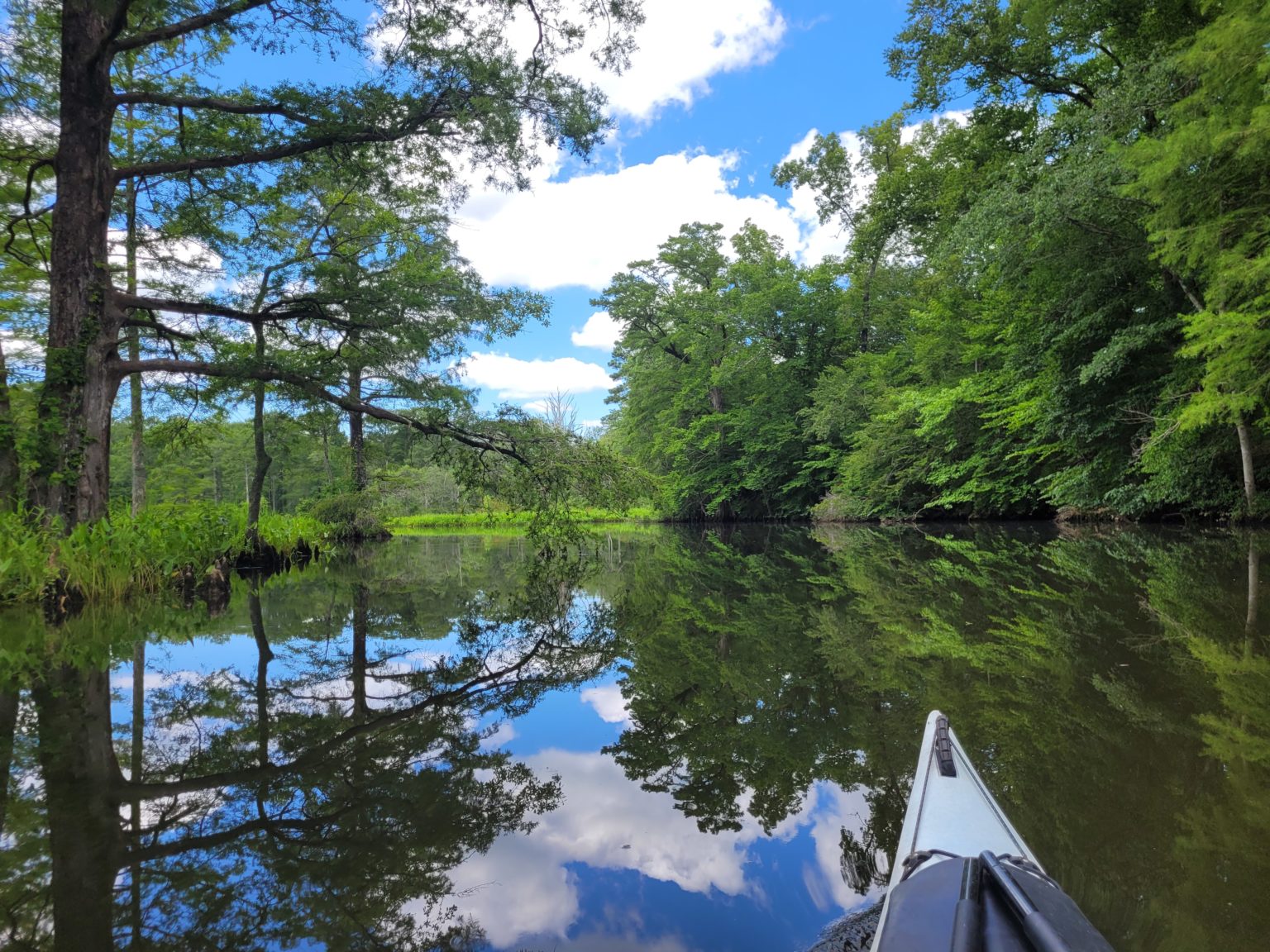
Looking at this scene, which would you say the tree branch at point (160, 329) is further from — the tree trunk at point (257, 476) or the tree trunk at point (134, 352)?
the tree trunk at point (257, 476)

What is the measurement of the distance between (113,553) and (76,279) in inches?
124

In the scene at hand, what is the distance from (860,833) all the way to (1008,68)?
51.1 ft

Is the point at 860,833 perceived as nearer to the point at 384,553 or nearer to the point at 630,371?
the point at 384,553

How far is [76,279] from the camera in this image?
6984 millimetres

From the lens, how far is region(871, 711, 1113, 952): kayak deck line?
96 centimetres

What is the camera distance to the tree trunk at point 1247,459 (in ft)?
33.2

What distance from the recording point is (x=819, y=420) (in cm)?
2214

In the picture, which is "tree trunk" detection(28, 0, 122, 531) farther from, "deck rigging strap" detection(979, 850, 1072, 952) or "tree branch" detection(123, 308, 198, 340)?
"deck rigging strap" detection(979, 850, 1072, 952)

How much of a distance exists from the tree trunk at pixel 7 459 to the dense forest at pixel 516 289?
73 millimetres

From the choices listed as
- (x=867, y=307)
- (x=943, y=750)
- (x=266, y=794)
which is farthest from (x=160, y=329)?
(x=867, y=307)

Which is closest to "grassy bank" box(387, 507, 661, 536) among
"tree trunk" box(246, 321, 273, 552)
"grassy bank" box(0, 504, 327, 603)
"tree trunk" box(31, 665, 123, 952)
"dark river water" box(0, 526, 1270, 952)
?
"tree trunk" box(246, 321, 273, 552)

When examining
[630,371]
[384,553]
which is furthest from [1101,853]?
[630,371]

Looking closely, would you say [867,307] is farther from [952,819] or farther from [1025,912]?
[1025,912]

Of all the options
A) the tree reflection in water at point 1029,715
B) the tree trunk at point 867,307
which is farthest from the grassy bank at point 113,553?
the tree trunk at point 867,307
